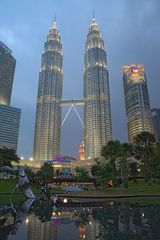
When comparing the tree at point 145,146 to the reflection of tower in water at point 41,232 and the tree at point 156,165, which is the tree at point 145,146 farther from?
the reflection of tower in water at point 41,232

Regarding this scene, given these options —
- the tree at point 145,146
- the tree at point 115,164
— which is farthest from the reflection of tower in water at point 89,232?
the tree at point 145,146

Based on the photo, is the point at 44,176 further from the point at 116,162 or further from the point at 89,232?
the point at 89,232

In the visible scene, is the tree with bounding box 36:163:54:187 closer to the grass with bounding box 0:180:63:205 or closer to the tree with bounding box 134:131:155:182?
the grass with bounding box 0:180:63:205

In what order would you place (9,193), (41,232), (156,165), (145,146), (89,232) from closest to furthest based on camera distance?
(89,232), (41,232), (9,193), (156,165), (145,146)

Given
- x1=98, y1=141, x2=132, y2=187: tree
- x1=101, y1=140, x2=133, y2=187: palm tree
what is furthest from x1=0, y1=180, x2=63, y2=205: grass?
x1=101, y1=140, x2=133, y2=187: palm tree

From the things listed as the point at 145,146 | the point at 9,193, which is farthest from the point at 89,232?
the point at 145,146

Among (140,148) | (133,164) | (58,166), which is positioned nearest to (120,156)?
(140,148)

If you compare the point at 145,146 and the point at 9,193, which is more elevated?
the point at 145,146

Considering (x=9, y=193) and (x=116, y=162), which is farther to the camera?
(x=116, y=162)

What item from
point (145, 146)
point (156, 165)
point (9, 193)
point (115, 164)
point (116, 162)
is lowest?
point (9, 193)

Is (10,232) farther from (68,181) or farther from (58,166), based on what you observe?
(58,166)

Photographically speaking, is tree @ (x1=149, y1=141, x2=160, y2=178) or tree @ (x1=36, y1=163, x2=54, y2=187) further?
tree @ (x1=149, y1=141, x2=160, y2=178)

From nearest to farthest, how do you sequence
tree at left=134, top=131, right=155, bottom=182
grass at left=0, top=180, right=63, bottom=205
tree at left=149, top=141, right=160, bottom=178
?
grass at left=0, top=180, right=63, bottom=205
tree at left=149, top=141, right=160, bottom=178
tree at left=134, top=131, right=155, bottom=182

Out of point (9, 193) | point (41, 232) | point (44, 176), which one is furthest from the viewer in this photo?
point (44, 176)
